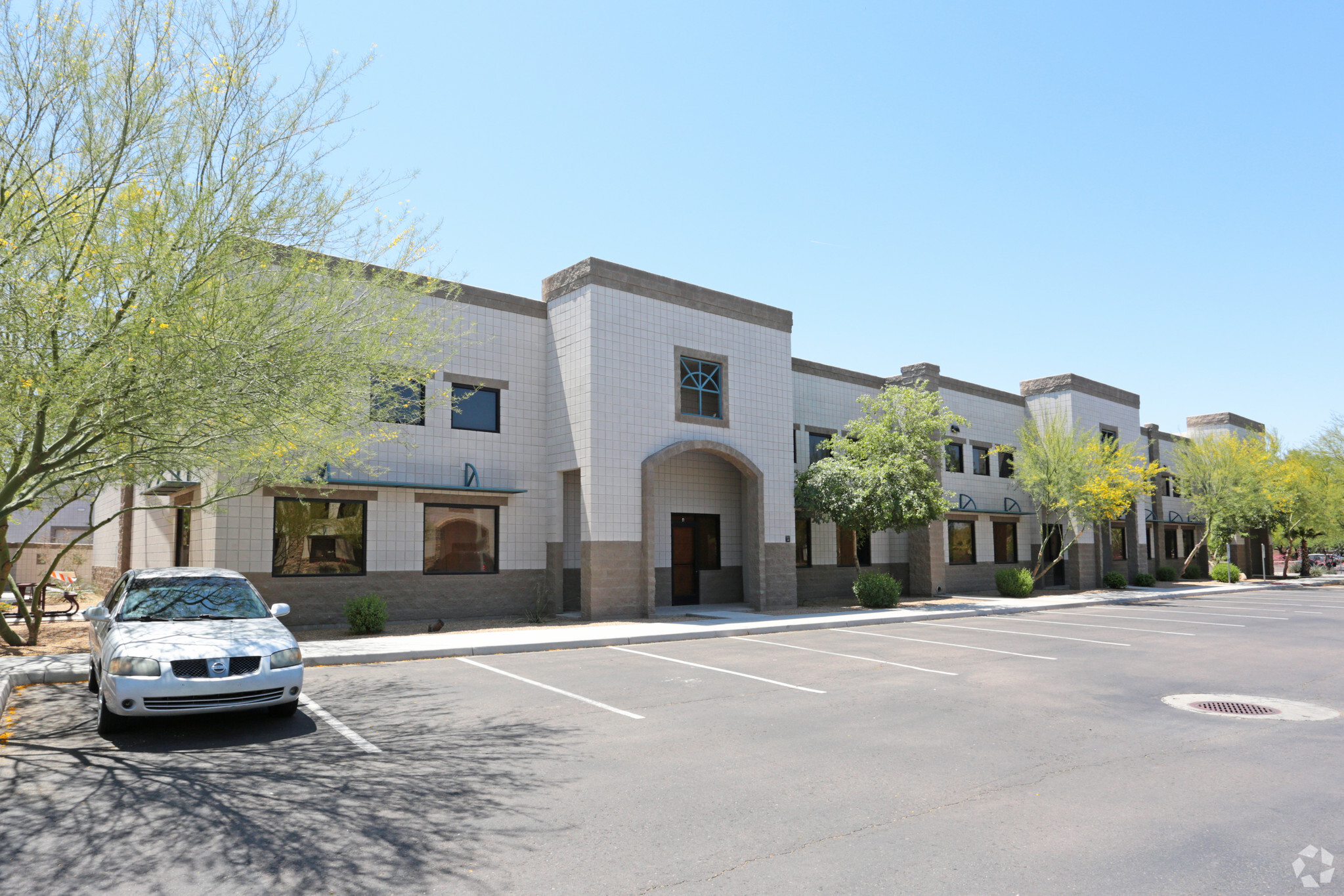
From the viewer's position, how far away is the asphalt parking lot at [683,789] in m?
4.76

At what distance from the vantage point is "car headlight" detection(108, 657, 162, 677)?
7.62 m

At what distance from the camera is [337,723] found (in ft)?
28.2

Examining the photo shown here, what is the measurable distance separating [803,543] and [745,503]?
4.61m

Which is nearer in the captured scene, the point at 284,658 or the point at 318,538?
the point at 284,658

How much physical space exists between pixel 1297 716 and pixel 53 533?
46181 millimetres

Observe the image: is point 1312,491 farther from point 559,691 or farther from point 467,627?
point 559,691

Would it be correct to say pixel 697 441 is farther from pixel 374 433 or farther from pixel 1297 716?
pixel 1297 716

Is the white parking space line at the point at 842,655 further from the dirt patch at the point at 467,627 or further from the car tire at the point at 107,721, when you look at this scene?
the car tire at the point at 107,721

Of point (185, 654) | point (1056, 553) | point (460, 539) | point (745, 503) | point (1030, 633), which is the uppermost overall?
point (745, 503)

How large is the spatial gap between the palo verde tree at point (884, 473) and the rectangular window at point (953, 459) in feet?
16.1

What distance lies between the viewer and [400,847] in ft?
16.8

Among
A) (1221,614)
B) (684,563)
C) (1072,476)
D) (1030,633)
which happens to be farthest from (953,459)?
(1030,633)

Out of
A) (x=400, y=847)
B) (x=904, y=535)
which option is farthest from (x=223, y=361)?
(x=904, y=535)

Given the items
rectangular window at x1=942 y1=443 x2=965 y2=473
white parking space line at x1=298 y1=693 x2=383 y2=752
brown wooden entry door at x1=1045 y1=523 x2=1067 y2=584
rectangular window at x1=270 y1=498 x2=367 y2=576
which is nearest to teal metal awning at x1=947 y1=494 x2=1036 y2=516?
rectangular window at x1=942 y1=443 x2=965 y2=473
